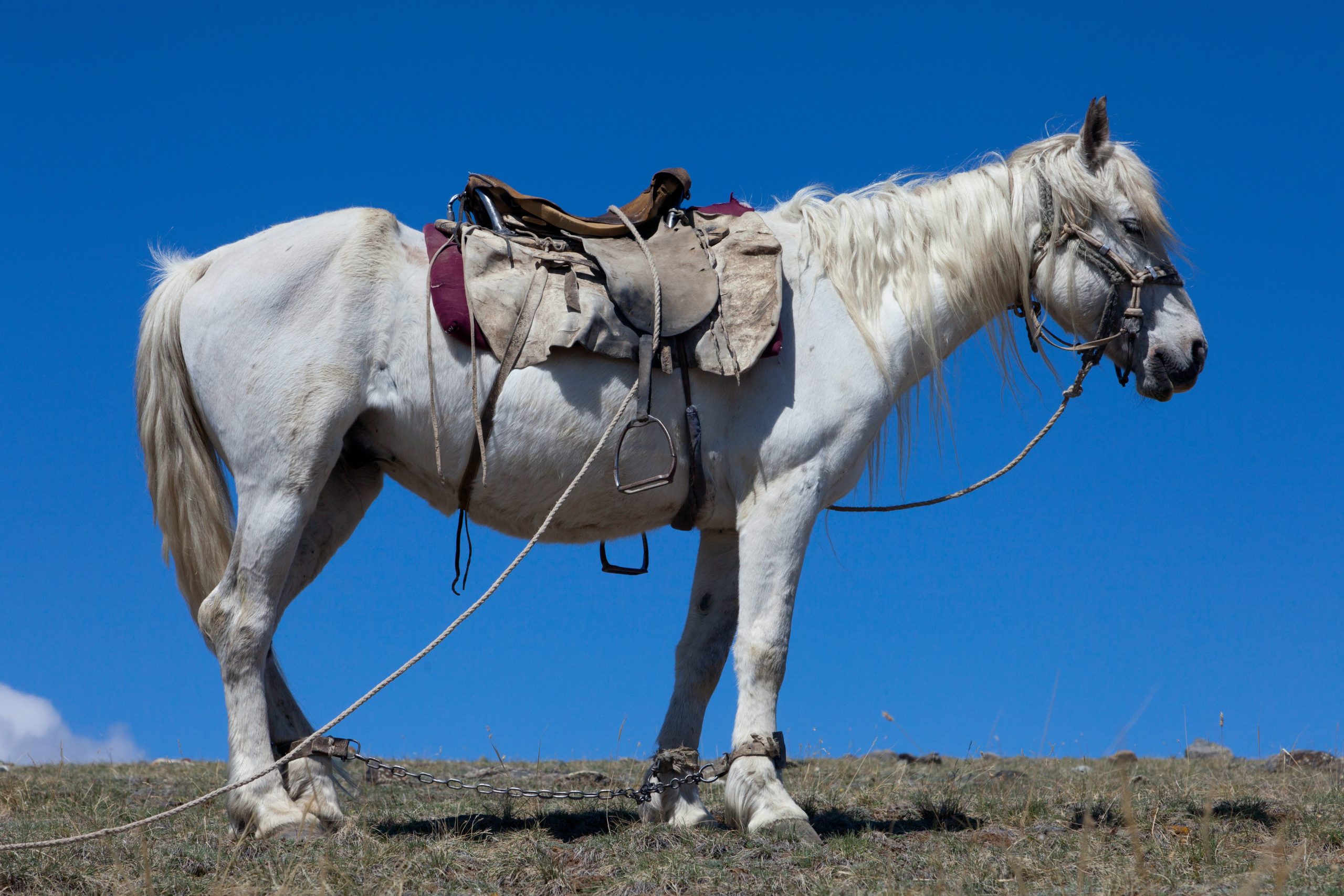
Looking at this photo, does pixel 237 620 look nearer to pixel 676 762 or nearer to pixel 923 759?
pixel 676 762

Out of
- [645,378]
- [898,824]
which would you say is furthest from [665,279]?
[898,824]

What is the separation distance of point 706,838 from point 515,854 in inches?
28.2

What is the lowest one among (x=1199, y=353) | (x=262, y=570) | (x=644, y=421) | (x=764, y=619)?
(x=262, y=570)

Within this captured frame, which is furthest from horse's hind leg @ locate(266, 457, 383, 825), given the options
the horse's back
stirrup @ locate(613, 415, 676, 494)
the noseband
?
the noseband

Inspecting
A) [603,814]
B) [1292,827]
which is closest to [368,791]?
[603,814]

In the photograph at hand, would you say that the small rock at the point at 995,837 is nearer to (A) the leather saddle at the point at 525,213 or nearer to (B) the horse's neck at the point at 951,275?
(B) the horse's neck at the point at 951,275

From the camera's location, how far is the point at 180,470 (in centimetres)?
488

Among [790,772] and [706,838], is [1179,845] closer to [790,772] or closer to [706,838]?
[706,838]

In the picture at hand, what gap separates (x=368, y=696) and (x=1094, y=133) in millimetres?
4104

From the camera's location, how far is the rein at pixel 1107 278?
5.21m

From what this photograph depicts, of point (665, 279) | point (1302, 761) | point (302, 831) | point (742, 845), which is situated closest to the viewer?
point (742, 845)

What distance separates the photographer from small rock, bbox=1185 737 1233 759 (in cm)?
830

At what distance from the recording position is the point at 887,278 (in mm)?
5152

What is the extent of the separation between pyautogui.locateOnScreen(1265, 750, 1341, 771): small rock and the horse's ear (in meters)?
4.25
